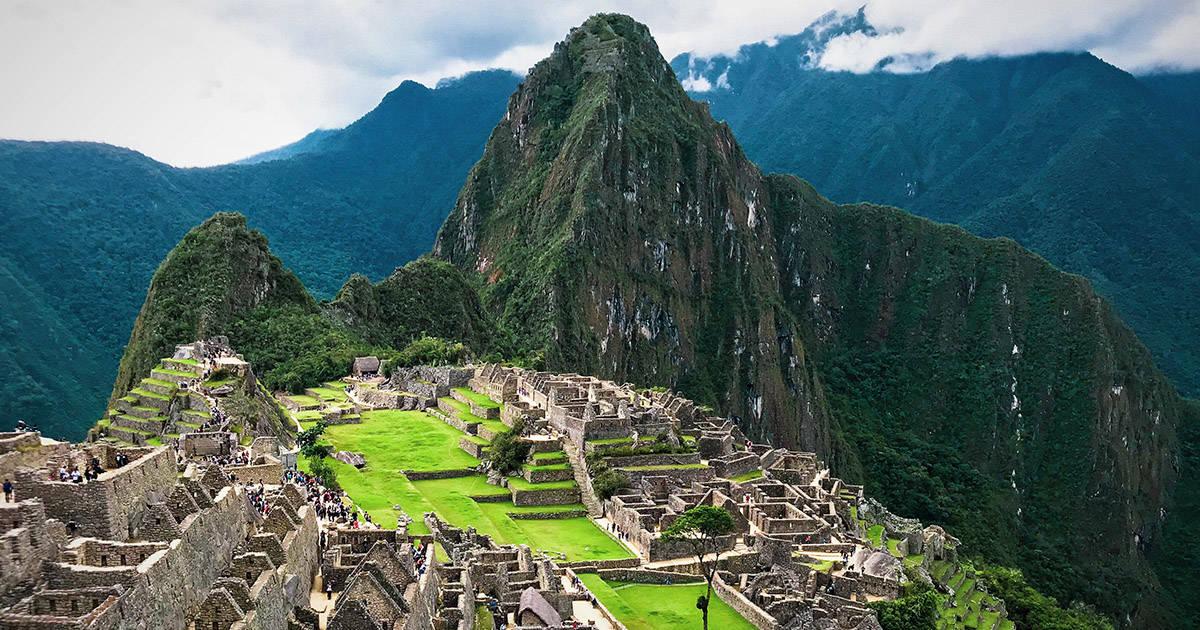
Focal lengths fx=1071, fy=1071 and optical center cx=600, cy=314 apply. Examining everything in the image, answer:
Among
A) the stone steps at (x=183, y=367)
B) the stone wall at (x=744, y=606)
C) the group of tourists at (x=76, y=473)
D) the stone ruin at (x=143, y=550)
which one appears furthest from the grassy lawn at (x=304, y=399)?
the group of tourists at (x=76, y=473)

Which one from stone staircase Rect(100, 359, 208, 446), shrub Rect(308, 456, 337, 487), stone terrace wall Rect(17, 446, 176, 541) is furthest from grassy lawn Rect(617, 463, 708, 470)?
stone terrace wall Rect(17, 446, 176, 541)

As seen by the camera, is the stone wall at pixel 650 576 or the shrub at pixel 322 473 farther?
the stone wall at pixel 650 576

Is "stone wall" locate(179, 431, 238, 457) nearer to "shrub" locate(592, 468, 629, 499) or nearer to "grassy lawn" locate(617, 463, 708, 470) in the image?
"shrub" locate(592, 468, 629, 499)

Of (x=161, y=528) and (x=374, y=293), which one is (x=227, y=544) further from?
(x=374, y=293)

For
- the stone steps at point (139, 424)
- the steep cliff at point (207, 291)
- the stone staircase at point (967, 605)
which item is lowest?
the stone staircase at point (967, 605)

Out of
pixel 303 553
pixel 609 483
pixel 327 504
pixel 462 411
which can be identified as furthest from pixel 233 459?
pixel 462 411

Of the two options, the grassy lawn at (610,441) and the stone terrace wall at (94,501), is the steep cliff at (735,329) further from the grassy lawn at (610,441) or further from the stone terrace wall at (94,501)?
the stone terrace wall at (94,501)

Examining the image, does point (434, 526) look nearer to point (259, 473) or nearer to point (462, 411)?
point (259, 473)

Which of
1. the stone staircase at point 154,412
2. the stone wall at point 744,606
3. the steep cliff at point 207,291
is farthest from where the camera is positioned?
the steep cliff at point 207,291
